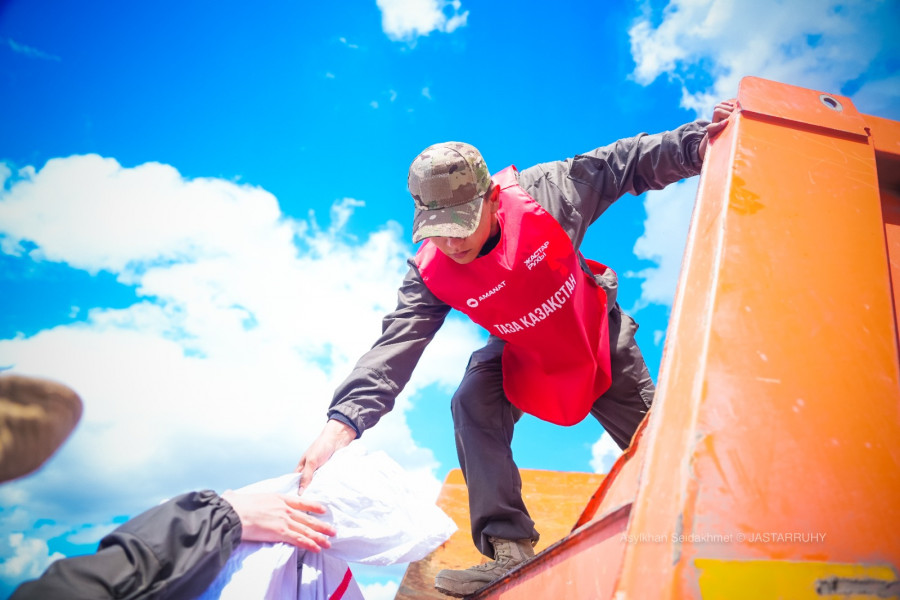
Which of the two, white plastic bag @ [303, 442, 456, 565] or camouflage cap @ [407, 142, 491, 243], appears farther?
camouflage cap @ [407, 142, 491, 243]

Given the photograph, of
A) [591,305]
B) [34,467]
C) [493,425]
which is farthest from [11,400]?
[591,305]

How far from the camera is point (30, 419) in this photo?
2.65 ft

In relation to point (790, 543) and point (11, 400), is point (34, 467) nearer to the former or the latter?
point (11, 400)

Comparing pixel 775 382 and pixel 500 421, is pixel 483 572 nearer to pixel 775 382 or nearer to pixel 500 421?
pixel 500 421

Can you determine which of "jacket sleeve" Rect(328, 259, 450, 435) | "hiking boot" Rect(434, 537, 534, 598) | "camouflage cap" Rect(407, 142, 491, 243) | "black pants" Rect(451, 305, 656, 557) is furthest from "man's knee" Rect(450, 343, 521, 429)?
"camouflage cap" Rect(407, 142, 491, 243)

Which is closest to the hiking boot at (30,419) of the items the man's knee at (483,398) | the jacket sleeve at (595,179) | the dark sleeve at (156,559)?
the dark sleeve at (156,559)

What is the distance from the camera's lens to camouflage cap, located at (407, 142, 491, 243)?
209 cm

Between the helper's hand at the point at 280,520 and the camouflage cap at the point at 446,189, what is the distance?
107 cm

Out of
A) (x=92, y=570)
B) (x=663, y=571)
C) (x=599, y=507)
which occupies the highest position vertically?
(x=599, y=507)

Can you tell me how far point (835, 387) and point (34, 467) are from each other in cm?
131

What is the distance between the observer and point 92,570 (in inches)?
39.0

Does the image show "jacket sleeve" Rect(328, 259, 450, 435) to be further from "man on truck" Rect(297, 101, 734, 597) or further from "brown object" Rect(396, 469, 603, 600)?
"brown object" Rect(396, 469, 603, 600)

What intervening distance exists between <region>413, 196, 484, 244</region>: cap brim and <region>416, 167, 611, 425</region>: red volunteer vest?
0.14 m

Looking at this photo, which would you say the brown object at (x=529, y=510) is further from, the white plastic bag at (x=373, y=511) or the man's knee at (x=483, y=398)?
the white plastic bag at (x=373, y=511)
